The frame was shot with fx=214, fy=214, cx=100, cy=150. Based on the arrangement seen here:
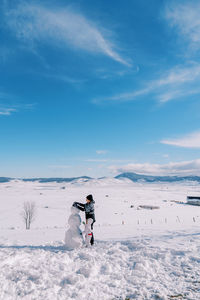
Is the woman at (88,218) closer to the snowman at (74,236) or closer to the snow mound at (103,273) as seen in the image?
the snowman at (74,236)

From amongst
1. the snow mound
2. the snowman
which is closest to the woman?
the snowman

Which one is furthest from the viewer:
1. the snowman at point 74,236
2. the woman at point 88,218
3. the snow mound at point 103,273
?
the woman at point 88,218

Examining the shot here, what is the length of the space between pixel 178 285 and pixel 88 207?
5.37m

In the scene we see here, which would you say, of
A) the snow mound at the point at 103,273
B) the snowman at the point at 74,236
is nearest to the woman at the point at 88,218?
the snowman at the point at 74,236

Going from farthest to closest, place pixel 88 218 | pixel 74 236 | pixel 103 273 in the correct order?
1. pixel 88 218
2. pixel 74 236
3. pixel 103 273

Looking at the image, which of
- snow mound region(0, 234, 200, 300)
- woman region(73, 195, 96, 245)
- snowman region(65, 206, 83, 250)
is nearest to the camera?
snow mound region(0, 234, 200, 300)

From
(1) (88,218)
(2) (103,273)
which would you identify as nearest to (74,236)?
(1) (88,218)

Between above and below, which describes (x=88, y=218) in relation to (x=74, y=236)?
above

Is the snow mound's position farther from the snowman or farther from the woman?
the woman

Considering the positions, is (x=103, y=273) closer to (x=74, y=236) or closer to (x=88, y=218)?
(x=74, y=236)

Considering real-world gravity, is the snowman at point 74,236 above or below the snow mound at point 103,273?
above

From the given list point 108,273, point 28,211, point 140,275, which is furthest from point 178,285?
point 28,211

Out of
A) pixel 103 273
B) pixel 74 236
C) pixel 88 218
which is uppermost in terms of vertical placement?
pixel 88 218

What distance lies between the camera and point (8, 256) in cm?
807
